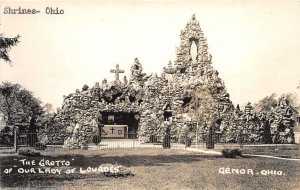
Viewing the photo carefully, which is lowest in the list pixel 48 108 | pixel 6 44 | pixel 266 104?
pixel 48 108

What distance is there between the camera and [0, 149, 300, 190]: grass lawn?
1238 cm

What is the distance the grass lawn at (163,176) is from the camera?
12375 mm

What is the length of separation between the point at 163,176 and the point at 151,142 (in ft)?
12.2

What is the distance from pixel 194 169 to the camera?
13.0m

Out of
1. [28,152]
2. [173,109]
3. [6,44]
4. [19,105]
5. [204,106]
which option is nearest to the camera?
[6,44]

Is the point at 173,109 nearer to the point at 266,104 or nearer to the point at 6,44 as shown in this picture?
the point at 266,104

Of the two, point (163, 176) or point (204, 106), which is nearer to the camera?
point (163, 176)

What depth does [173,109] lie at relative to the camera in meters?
16.8

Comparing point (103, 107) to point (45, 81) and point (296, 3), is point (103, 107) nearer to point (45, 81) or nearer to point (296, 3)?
point (45, 81)

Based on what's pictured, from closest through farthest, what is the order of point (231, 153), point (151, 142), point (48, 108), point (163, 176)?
point (163, 176), point (231, 153), point (48, 108), point (151, 142)

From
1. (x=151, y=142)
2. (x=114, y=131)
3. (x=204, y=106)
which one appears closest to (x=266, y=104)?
(x=204, y=106)

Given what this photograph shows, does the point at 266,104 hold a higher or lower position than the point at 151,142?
higher

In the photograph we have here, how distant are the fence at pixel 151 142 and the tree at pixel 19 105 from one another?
41cm

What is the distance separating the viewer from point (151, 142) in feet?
53.8
